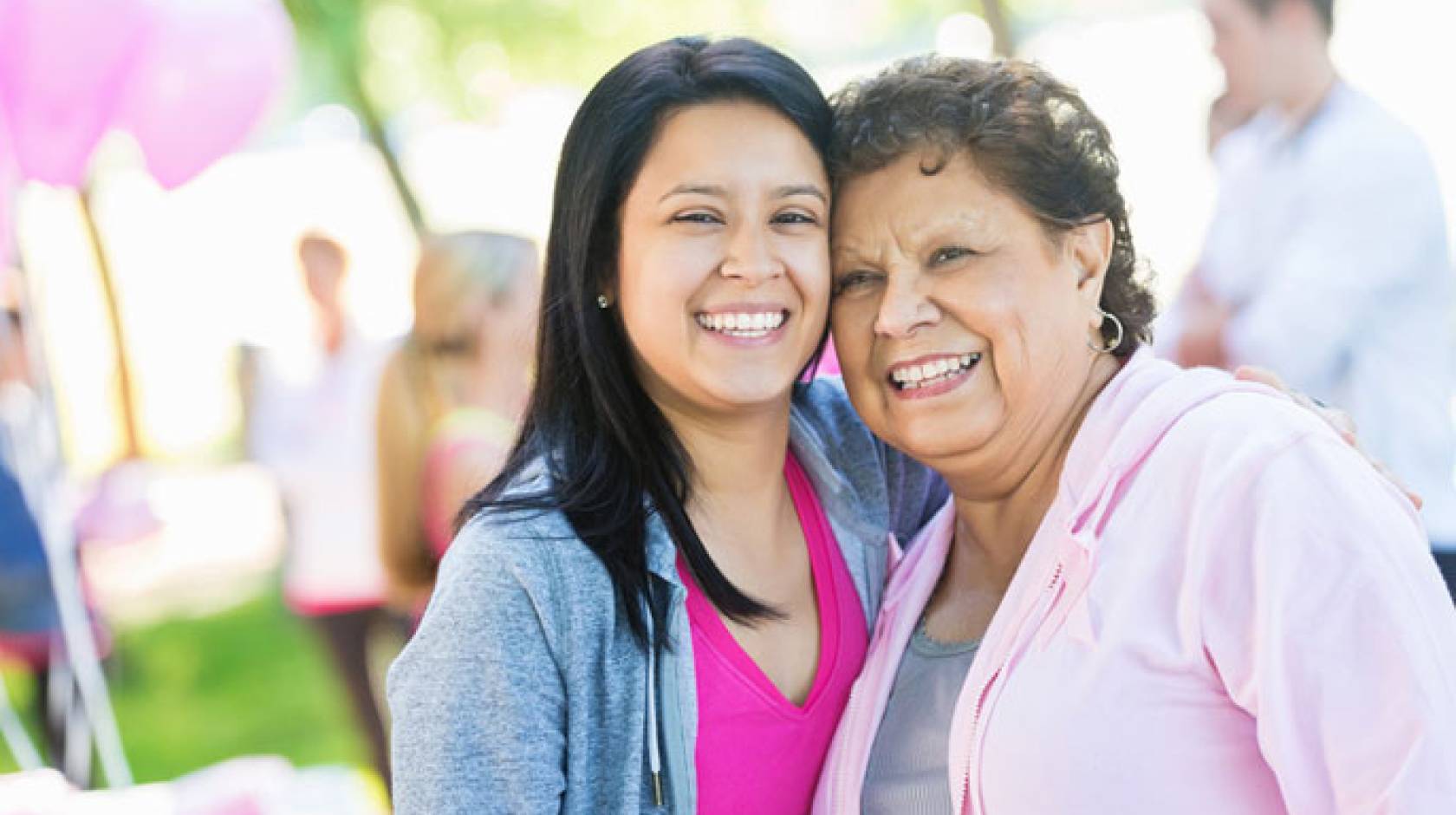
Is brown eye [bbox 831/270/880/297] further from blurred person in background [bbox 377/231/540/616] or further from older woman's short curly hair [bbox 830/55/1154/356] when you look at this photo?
blurred person in background [bbox 377/231/540/616]

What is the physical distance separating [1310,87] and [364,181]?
7009 millimetres

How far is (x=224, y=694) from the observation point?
7.00m

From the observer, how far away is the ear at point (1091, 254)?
74.7 inches

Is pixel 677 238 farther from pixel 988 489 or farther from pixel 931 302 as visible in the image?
pixel 988 489

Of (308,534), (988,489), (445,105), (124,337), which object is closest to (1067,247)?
(988,489)

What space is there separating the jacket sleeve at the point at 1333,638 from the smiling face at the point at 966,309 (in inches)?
15.4

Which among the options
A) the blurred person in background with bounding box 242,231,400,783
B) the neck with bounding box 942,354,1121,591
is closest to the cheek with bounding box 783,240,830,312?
the neck with bounding box 942,354,1121,591

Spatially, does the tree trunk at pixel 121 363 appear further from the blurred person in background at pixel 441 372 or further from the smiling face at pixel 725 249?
the smiling face at pixel 725 249

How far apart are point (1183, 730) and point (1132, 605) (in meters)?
0.14

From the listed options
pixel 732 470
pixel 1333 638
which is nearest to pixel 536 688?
pixel 732 470

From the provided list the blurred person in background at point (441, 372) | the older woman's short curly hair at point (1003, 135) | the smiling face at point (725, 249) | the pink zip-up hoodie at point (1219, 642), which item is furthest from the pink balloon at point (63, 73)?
the pink zip-up hoodie at point (1219, 642)

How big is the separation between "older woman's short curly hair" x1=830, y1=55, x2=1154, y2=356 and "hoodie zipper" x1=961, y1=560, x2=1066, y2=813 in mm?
413

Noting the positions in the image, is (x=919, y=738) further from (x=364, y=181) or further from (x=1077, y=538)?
(x=364, y=181)

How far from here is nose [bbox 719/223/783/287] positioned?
1863 millimetres
